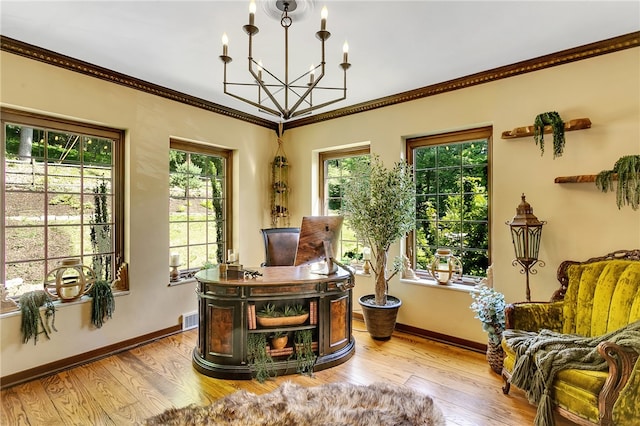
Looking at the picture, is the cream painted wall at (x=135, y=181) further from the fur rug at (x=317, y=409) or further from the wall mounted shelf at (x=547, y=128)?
the wall mounted shelf at (x=547, y=128)

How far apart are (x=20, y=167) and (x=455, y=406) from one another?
3874 millimetres

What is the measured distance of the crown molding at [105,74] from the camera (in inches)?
96.7

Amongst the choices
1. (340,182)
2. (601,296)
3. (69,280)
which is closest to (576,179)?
(601,296)

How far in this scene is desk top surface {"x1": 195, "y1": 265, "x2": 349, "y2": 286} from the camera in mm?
2572

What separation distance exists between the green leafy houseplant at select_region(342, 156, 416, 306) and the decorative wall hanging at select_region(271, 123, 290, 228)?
1.45m

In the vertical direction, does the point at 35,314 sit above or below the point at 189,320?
above

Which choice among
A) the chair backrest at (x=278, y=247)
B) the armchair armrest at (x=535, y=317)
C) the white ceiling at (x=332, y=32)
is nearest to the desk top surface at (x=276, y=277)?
the chair backrest at (x=278, y=247)

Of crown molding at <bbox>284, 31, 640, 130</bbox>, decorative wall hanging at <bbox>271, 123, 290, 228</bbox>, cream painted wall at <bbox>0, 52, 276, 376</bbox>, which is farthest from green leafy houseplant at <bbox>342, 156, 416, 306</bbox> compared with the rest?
cream painted wall at <bbox>0, 52, 276, 376</bbox>

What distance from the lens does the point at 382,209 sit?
320 centimetres

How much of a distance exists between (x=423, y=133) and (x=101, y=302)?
3628 mm

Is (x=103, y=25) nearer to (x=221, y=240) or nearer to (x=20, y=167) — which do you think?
(x=20, y=167)

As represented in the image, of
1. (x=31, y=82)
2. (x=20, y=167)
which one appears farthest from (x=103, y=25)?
(x=20, y=167)

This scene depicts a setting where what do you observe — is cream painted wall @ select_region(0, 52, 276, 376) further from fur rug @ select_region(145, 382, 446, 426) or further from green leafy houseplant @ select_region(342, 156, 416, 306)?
green leafy houseplant @ select_region(342, 156, 416, 306)

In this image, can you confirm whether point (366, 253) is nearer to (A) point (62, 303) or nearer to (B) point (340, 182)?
(B) point (340, 182)
